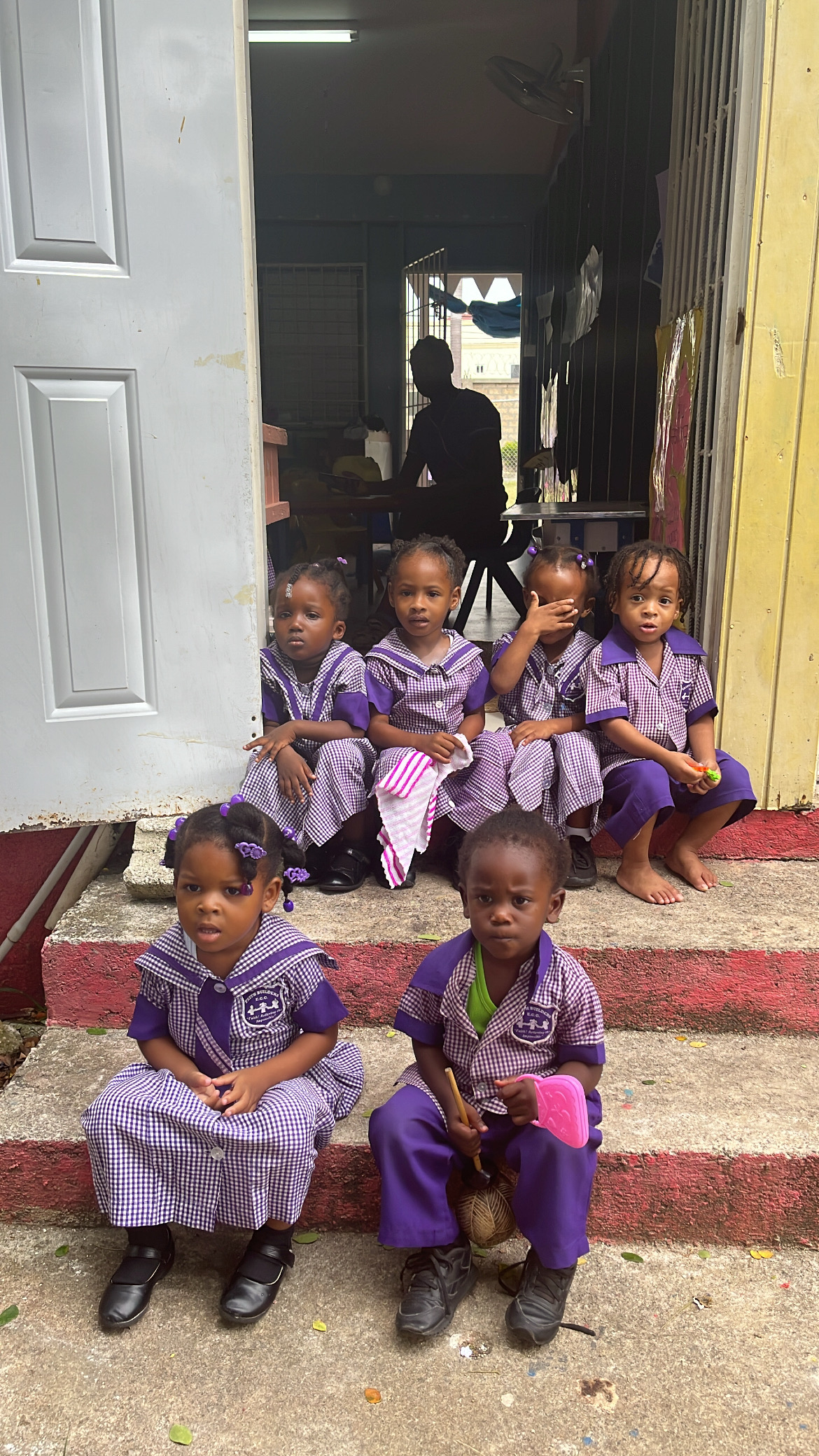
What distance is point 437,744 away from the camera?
2883mm

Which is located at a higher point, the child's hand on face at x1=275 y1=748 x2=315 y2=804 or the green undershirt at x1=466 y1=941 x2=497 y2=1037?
the child's hand on face at x1=275 y1=748 x2=315 y2=804

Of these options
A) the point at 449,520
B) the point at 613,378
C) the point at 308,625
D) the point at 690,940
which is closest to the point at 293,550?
the point at 449,520

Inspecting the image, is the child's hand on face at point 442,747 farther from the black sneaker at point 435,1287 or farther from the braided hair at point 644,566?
the black sneaker at point 435,1287

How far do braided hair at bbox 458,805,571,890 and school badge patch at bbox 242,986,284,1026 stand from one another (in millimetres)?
418

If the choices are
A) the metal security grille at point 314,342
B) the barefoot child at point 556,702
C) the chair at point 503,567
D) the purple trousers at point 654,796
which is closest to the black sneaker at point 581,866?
the barefoot child at point 556,702

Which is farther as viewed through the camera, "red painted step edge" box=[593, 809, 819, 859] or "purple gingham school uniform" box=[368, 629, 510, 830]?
"red painted step edge" box=[593, 809, 819, 859]

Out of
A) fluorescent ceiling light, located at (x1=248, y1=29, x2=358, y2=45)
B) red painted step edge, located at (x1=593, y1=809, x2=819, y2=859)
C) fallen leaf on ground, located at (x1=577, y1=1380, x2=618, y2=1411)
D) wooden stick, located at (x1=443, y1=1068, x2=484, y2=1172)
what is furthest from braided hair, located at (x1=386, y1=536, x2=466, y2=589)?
fluorescent ceiling light, located at (x1=248, y1=29, x2=358, y2=45)

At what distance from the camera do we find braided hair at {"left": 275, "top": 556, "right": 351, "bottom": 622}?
304 centimetres

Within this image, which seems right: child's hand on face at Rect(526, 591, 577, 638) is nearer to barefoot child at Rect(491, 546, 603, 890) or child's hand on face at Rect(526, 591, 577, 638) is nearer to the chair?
barefoot child at Rect(491, 546, 603, 890)

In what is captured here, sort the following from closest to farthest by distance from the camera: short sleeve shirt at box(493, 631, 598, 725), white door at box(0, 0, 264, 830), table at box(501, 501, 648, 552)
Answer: white door at box(0, 0, 264, 830), short sleeve shirt at box(493, 631, 598, 725), table at box(501, 501, 648, 552)

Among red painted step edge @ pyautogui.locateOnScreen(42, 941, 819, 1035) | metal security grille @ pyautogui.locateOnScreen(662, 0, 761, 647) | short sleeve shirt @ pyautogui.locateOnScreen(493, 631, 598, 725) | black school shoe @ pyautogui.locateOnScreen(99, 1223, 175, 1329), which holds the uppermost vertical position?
metal security grille @ pyautogui.locateOnScreen(662, 0, 761, 647)

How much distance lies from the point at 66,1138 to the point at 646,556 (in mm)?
2044

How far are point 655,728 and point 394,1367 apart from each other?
1737 mm

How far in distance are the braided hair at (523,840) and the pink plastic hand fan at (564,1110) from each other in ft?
1.14
